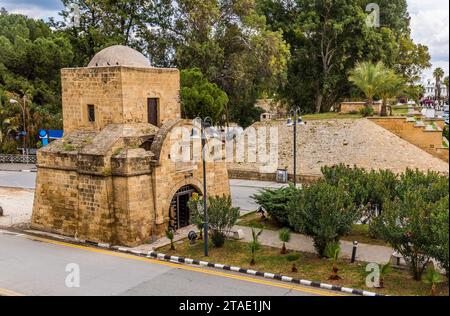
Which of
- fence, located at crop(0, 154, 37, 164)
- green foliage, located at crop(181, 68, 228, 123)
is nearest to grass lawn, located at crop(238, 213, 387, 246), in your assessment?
green foliage, located at crop(181, 68, 228, 123)

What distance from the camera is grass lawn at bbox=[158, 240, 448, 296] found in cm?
1339

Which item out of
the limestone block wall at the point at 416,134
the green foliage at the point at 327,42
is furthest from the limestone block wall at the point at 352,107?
the green foliage at the point at 327,42

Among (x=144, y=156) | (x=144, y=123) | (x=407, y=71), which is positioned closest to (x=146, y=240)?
(x=144, y=156)

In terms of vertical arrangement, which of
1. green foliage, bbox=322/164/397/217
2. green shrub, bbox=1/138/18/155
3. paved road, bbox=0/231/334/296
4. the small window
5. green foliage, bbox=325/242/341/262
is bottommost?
paved road, bbox=0/231/334/296

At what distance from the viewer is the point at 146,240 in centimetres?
1800

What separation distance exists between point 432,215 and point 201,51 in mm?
24847

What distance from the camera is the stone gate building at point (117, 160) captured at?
58.4 feet

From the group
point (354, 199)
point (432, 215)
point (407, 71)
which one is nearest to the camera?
point (432, 215)

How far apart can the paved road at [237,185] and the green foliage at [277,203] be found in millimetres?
2842

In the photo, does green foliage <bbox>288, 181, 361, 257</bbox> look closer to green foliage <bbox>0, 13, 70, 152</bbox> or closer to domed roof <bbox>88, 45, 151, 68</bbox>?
domed roof <bbox>88, 45, 151, 68</bbox>

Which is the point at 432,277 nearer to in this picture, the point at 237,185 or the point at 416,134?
the point at 237,185

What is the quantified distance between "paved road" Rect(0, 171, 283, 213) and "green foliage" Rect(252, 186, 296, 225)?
284 cm

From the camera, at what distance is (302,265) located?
15367 millimetres
